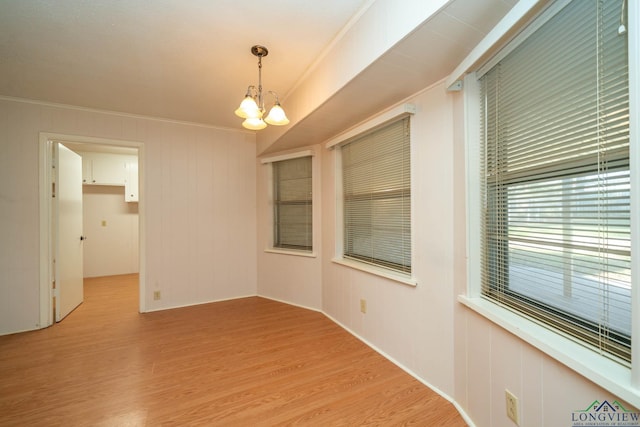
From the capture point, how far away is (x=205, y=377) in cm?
193

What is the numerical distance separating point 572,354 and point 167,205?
12.6 ft

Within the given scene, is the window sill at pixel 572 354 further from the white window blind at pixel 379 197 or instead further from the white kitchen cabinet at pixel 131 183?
the white kitchen cabinet at pixel 131 183

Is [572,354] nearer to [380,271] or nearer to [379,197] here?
[380,271]

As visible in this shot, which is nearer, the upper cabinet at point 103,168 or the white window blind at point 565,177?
the white window blind at point 565,177

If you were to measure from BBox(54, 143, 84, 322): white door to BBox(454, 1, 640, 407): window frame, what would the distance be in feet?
13.6

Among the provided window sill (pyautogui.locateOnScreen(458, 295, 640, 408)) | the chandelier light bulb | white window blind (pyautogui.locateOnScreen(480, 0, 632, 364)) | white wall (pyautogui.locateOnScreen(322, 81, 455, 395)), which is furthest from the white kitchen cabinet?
window sill (pyautogui.locateOnScreen(458, 295, 640, 408))

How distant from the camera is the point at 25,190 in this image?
278 cm

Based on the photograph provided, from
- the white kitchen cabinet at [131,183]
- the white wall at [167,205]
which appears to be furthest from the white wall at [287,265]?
the white kitchen cabinet at [131,183]

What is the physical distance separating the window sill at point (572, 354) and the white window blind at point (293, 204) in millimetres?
2389

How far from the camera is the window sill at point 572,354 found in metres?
0.77

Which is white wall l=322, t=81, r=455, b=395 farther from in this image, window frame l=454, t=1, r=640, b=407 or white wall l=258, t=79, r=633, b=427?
window frame l=454, t=1, r=640, b=407

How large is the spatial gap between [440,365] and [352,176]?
180 centimetres

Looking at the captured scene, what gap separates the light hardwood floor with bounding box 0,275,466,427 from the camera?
1562 millimetres

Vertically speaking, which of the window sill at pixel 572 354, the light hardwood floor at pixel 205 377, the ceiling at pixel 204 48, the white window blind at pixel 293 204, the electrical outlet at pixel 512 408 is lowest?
the light hardwood floor at pixel 205 377
